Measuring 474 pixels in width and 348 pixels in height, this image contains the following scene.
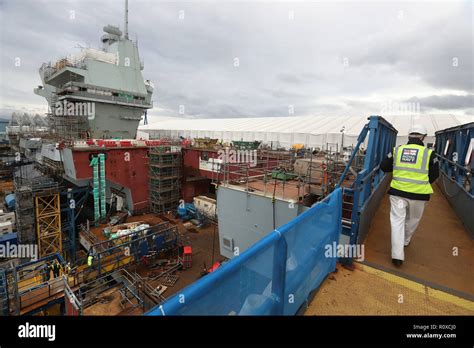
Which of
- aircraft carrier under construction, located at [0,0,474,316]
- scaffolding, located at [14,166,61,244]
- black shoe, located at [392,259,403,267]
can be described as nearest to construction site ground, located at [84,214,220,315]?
aircraft carrier under construction, located at [0,0,474,316]

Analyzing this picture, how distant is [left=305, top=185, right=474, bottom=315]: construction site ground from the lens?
315cm

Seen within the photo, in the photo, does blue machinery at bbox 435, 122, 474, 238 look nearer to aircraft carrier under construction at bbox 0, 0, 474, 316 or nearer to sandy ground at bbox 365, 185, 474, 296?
aircraft carrier under construction at bbox 0, 0, 474, 316

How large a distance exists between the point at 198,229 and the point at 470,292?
17379mm

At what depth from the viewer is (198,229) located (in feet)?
63.5

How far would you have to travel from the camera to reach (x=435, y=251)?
485 centimetres

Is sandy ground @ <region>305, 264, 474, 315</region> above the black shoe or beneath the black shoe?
beneath

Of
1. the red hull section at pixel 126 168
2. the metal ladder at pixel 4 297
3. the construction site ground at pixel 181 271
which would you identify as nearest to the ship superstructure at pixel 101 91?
the red hull section at pixel 126 168

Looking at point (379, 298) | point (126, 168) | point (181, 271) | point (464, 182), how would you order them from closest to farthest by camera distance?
point (379, 298) → point (464, 182) → point (181, 271) → point (126, 168)

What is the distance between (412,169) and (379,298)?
2.28 meters

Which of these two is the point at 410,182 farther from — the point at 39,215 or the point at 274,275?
the point at 39,215

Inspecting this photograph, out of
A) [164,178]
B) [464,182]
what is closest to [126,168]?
[164,178]

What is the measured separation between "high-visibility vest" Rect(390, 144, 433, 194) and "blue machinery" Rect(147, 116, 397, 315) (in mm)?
1267

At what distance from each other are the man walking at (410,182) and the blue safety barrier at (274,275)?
1.26 metres
